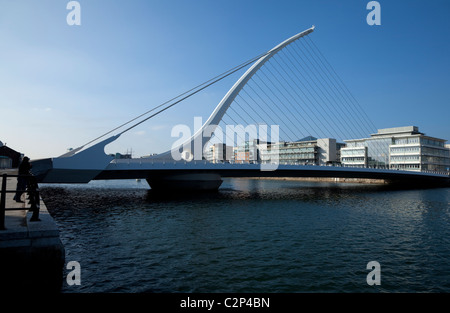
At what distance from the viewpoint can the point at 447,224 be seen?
64.1 ft

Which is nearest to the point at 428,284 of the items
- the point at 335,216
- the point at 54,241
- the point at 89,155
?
the point at 54,241

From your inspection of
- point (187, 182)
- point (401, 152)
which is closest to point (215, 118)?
point (187, 182)

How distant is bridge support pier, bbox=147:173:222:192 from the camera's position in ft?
151

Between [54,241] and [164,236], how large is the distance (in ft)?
25.6

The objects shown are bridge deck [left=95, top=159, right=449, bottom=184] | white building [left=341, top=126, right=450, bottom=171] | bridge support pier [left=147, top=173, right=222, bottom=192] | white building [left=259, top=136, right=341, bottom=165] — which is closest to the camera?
bridge deck [left=95, top=159, right=449, bottom=184]

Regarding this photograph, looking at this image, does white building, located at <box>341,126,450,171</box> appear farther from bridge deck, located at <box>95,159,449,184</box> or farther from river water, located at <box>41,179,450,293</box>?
river water, located at <box>41,179,450,293</box>

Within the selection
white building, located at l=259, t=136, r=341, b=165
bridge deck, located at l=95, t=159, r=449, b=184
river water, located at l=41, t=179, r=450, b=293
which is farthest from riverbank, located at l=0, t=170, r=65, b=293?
white building, located at l=259, t=136, r=341, b=165

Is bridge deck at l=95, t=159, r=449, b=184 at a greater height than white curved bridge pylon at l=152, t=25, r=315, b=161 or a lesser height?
lesser

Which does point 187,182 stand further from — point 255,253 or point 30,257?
point 30,257

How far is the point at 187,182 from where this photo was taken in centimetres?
4591

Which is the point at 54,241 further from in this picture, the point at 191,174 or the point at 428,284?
the point at 191,174

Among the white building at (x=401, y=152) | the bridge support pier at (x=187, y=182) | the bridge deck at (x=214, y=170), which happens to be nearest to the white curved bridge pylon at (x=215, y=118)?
the bridge deck at (x=214, y=170)

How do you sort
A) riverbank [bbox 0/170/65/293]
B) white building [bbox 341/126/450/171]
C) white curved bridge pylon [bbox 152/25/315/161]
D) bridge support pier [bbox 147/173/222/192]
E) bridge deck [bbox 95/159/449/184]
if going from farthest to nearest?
white building [bbox 341/126/450/171] → bridge support pier [bbox 147/173/222/192] → white curved bridge pylon [bbox 152/25/315/161] → bridge deck [bbox 95/159/449/184] → riverbank [bbox 0/170/65/293]

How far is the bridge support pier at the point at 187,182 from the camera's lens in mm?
45969
